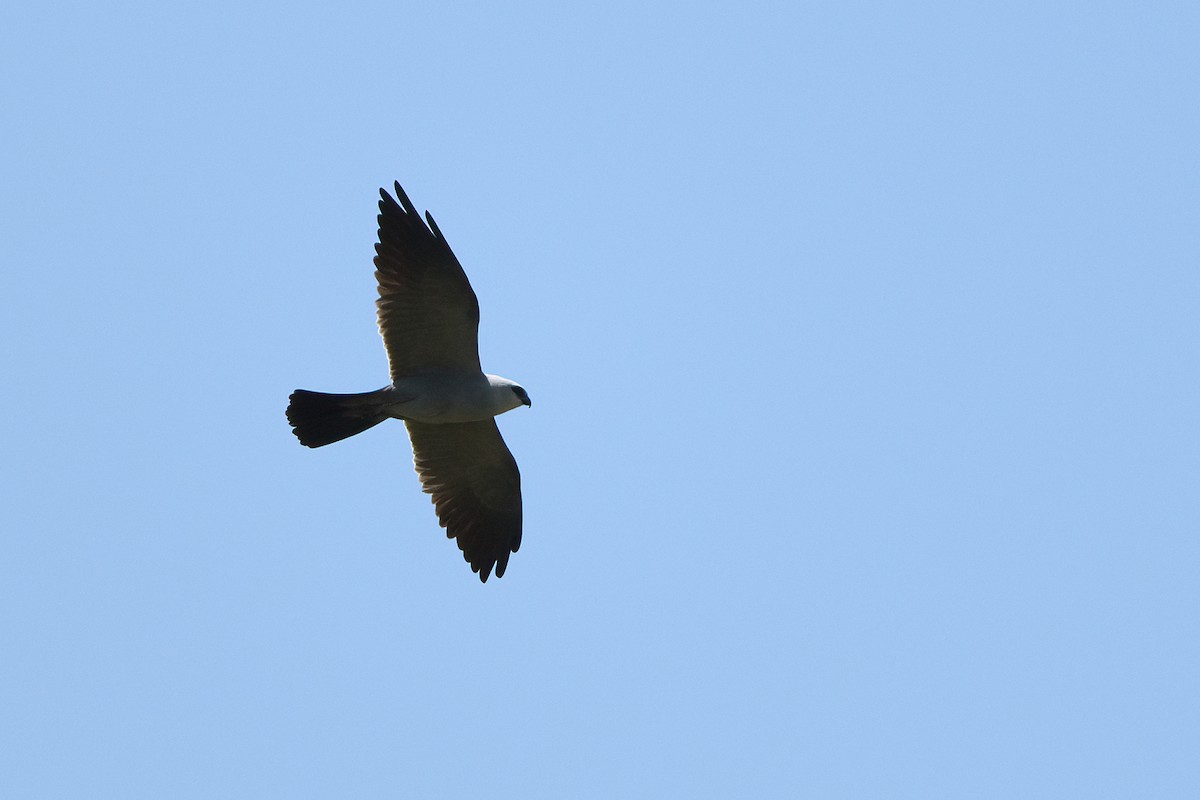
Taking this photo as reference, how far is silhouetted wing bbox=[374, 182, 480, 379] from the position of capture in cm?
1296

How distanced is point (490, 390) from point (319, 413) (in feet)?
5.17

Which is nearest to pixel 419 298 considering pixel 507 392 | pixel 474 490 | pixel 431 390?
pixel 431 390

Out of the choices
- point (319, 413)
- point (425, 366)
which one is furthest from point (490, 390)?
point (319, 413)

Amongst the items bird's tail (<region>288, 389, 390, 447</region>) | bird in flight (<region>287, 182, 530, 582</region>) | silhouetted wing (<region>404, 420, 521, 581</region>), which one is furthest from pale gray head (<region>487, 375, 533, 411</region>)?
bird's tail (<region>288, 389, 390, 447</region>)

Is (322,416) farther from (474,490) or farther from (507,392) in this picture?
(474,490)

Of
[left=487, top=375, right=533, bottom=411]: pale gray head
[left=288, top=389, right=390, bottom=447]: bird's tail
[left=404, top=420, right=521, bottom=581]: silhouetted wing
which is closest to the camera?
[left=288, top=389, right=390, bottom=447]: bird's tail

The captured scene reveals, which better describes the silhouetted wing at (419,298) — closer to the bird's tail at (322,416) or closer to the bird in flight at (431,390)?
the bird in flight at (431,390)

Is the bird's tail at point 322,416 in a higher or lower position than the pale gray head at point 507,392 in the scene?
lower

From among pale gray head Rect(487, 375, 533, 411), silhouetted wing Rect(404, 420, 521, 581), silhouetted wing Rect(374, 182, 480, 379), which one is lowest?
silhouetted wing Rect(404, 420, 521, 581)

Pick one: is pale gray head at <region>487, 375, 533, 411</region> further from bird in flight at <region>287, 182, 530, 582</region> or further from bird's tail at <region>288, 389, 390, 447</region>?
bird's tail at <region>288, 389, 390, 447</region>

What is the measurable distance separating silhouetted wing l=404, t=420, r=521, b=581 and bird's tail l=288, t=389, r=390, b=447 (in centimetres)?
135

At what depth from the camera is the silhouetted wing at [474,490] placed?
47.2ft

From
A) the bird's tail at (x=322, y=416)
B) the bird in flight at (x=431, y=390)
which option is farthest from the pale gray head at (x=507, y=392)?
the bird's tail at (x=322, y=416)

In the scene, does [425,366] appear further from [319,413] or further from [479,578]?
[479,578]
